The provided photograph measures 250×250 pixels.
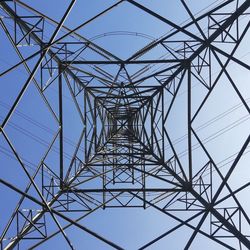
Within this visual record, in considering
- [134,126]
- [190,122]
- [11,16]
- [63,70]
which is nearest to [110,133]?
[134,126]

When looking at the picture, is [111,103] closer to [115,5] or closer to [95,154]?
[95,154]

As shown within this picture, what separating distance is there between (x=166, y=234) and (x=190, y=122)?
11.4 ft

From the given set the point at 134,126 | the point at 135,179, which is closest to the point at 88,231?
the point at 135,179

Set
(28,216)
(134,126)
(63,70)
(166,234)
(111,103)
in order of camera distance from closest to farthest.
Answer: (166,234)
(28,216)
(63,70)
(111,103)
(134,126)

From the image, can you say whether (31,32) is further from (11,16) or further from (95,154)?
(95,154)

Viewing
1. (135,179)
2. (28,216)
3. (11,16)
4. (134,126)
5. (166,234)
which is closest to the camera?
(166,234)

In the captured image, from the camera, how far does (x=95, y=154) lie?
16.9 metres

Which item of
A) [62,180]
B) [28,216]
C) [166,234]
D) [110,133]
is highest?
[110,133]

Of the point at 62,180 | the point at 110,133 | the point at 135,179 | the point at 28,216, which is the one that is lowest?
the point at 28,216

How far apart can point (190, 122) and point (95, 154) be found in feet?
20.3

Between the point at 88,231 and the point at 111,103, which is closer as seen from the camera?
→ the point at 88,231

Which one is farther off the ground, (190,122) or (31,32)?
(31,32)

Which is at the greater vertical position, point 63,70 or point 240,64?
point 63,70

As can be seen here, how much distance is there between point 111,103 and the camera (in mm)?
21672
